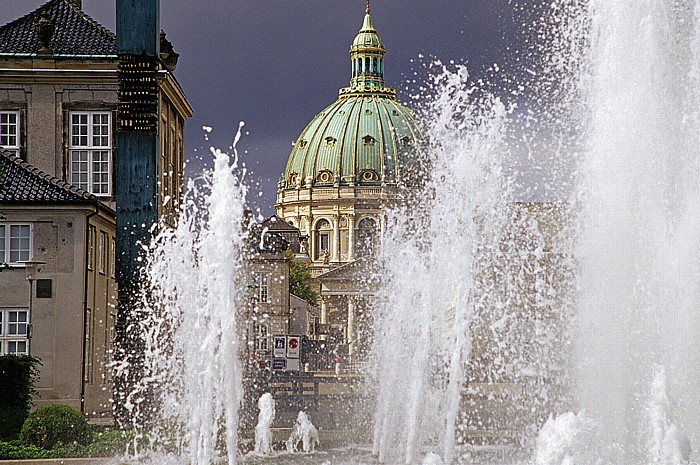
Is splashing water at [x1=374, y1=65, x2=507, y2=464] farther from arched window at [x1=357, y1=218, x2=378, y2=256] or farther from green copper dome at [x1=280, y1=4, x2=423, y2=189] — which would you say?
green copper dome at [x1=280, y1=4, x2=423, y2=189]

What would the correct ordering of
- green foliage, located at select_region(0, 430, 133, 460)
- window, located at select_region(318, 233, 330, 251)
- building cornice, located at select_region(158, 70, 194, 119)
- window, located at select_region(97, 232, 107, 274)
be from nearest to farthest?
green foliage, located at select_region(0, 430, 133, 460) → building cornice, located at select_region(158, 70, 194, 119) → window, located at select_region(97, 232, 107, 274) → window, located at select_region(318, 233, 330, 251)

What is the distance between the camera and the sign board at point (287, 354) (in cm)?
3257

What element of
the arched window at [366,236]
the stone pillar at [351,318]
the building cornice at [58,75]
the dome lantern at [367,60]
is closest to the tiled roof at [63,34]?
the building cornice at [58,75]

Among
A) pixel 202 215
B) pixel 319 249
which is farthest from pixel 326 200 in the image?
pixel 202 215

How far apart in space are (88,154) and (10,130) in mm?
2095

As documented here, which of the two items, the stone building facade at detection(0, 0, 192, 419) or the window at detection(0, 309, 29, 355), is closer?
the window at detection(0, 309, 29, 355)

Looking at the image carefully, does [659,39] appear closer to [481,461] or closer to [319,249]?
[481,461]

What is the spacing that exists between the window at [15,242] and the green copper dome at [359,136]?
108646 millimetres

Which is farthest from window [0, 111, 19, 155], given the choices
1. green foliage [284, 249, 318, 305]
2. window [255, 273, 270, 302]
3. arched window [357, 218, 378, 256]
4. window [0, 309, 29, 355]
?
arched window [357, 218, 378, 256]

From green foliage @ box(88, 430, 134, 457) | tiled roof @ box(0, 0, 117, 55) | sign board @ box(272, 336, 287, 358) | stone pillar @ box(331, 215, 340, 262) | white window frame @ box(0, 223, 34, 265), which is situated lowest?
green foliage @ box(88, 430, 134, 457)

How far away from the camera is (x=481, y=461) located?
44.5 feet

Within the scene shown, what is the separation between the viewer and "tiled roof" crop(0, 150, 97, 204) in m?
25.7

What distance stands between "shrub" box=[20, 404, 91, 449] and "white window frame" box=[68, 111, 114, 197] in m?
16.0

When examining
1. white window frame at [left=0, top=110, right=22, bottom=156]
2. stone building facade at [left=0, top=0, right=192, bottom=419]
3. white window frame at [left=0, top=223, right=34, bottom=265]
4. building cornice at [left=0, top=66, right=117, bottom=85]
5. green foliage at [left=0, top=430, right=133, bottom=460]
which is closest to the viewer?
green foliage at [left=0, top=430, right=133, bottom=460]
